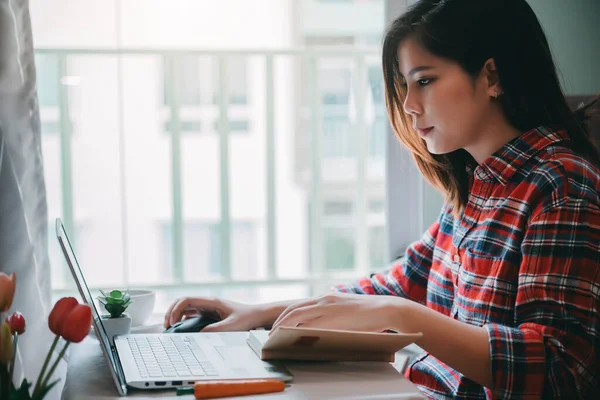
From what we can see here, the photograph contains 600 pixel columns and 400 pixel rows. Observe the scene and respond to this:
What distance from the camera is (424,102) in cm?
112

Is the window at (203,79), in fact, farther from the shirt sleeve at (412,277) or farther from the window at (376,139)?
the shirt sleeve at (412,277)

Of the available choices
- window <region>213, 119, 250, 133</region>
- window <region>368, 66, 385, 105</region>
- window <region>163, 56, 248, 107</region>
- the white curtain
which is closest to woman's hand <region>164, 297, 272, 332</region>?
the white curtain

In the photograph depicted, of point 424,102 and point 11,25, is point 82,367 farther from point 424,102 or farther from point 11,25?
point 11,25

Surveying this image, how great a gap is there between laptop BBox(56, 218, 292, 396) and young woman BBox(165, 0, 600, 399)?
3.1 inches

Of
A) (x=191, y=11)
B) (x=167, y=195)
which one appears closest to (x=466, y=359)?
(x=167, y=195)

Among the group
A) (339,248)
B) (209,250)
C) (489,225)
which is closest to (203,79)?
(209,250)

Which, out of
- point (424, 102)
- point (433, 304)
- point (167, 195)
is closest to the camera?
point (424, 102)

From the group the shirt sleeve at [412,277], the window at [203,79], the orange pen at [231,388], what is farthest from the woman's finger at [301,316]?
the window at [203,79]

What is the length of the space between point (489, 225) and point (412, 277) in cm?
29

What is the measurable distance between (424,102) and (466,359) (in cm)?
41

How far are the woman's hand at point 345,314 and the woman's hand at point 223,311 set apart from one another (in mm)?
252

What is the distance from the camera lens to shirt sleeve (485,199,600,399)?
0.90m

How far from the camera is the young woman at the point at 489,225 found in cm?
91

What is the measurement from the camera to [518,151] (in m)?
1.07
